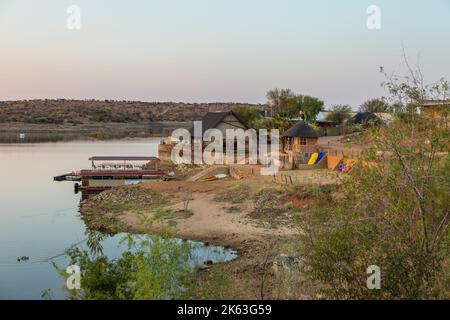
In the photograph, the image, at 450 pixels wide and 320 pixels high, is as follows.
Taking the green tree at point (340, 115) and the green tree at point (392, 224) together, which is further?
the green tree at point (340, 115)

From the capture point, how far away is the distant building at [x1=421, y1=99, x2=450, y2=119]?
9.19 m

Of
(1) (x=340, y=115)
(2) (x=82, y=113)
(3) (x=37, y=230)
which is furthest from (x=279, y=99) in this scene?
(2) (x=82, y=113)

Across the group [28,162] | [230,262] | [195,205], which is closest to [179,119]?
[28,162]

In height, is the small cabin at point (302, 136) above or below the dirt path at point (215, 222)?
above

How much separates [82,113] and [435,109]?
5142 inches

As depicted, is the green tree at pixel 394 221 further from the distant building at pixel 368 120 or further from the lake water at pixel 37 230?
the lake water at pixel 37 230

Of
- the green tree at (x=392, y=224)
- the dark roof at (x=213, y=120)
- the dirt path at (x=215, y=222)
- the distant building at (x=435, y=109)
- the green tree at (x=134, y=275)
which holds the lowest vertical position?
the dirt path at (x=215, y=222)

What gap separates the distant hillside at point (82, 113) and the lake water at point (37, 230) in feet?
246

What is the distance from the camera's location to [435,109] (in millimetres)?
10250

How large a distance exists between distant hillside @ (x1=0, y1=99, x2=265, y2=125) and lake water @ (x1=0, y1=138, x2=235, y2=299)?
75031 mm

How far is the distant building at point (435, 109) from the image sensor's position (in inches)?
362

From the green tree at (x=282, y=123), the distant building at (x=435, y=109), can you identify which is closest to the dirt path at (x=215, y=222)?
the distant building at (x=435, y=109)
